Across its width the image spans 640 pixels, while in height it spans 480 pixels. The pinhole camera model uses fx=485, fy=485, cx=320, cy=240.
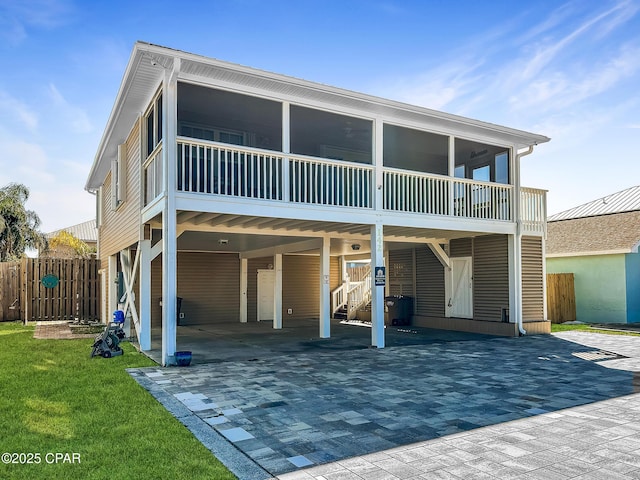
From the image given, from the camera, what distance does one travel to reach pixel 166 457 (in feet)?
12.9

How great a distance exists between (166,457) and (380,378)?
13.0ft

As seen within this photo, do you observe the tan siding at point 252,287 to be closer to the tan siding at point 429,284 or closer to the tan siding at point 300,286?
the tan siding at point 300,286

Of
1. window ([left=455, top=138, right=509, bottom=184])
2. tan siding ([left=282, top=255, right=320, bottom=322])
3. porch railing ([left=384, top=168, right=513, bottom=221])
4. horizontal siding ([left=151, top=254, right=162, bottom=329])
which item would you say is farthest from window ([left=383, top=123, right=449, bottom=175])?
horizontal siding ([left=151, top=254, right=162, bottom=329])

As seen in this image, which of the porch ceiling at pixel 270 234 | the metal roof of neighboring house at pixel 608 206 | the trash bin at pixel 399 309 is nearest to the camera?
the porch ceiling at pixel 270 234

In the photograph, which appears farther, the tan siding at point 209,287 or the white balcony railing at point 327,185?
the tan siding at point 209,287

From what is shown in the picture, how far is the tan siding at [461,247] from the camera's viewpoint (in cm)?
1389

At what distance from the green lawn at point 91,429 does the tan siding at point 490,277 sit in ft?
31.3

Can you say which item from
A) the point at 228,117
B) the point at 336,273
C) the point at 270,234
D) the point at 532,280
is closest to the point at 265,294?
the point at 336,273

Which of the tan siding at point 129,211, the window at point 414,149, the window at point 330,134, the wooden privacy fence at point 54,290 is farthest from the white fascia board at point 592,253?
the wooden privacy fence at point 54,290

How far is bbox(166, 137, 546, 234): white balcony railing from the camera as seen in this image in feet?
28.8

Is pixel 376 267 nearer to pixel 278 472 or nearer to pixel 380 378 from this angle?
pixel 380 378

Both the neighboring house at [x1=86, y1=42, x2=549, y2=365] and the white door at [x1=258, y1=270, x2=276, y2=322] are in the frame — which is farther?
the white door at [x1=258, y1=270, x2=276, y2=322]

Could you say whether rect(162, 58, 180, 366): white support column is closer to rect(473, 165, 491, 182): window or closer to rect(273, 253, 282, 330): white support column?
rect(273, 253, 282, 330): white support column

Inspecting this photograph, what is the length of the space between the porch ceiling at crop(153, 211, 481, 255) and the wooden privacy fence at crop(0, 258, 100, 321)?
401 centimetres
